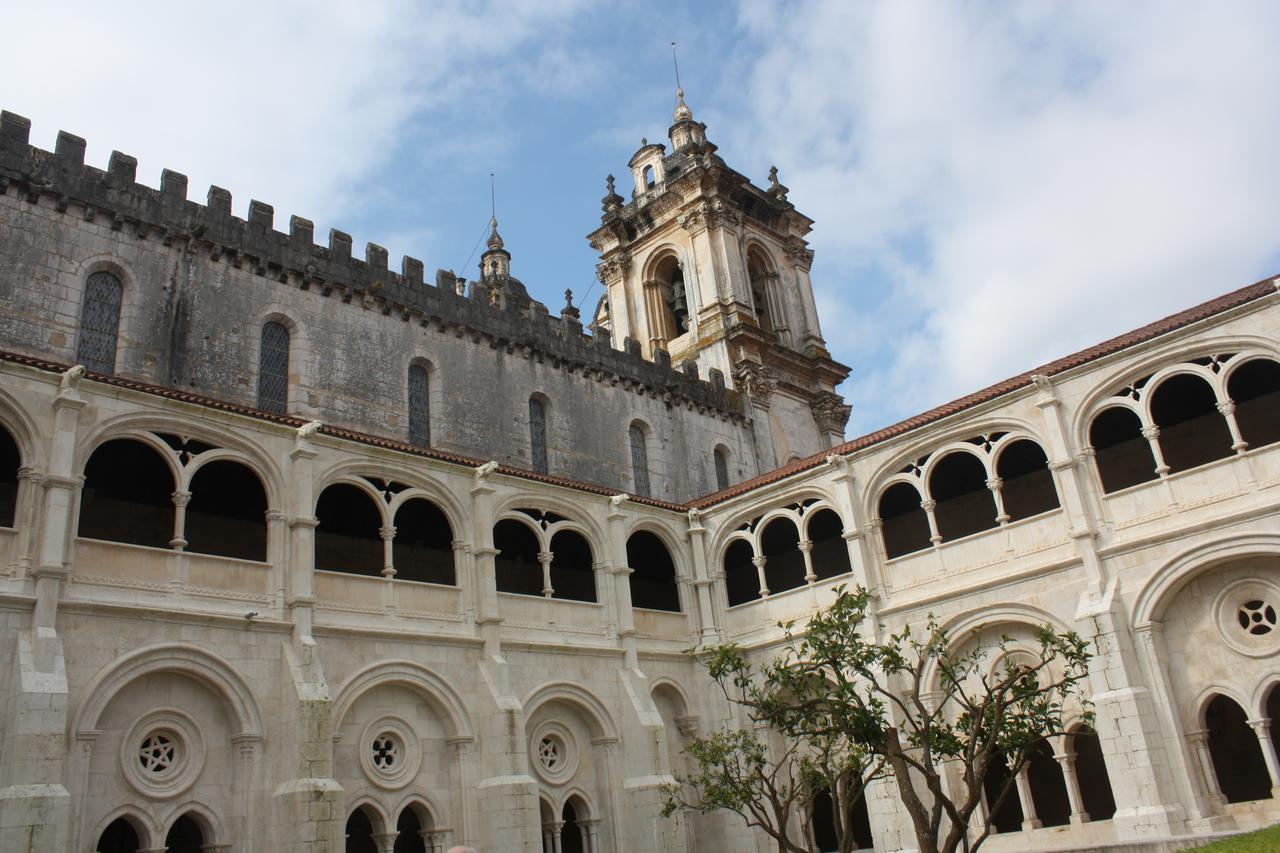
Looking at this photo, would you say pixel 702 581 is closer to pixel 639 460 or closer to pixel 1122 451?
pixel 639 460

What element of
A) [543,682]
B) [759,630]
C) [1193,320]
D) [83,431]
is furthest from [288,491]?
[1193,320]

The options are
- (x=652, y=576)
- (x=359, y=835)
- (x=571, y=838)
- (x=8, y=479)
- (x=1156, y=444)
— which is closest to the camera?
(x=8, y=479)

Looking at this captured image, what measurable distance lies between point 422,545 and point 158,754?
28.3 ft

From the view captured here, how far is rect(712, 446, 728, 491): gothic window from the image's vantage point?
3407 cm

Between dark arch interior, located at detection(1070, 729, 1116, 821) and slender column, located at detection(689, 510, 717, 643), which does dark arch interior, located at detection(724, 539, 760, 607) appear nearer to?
slender column, located at detection(689, 510, 717, 643)

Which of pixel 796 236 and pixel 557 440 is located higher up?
pixel 796 236

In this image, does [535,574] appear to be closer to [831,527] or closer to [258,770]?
[831,527]

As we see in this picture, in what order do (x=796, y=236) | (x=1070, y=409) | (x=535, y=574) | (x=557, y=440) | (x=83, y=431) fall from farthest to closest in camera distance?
(x=796, y=236) < (x=557, y=440) < (x=535, y=574) < (x=1070, y=409) < (x=83, y=431)

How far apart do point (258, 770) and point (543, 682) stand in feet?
21.3

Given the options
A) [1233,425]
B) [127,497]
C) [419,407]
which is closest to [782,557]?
[419,407]

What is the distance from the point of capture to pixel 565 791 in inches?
892

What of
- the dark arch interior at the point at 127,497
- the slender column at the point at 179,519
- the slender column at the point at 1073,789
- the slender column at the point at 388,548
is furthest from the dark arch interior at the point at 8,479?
the slender column at the point at 1073,789

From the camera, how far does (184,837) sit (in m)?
20.8

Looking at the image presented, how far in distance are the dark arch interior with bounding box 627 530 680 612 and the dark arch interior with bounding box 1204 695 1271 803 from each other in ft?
43.2
